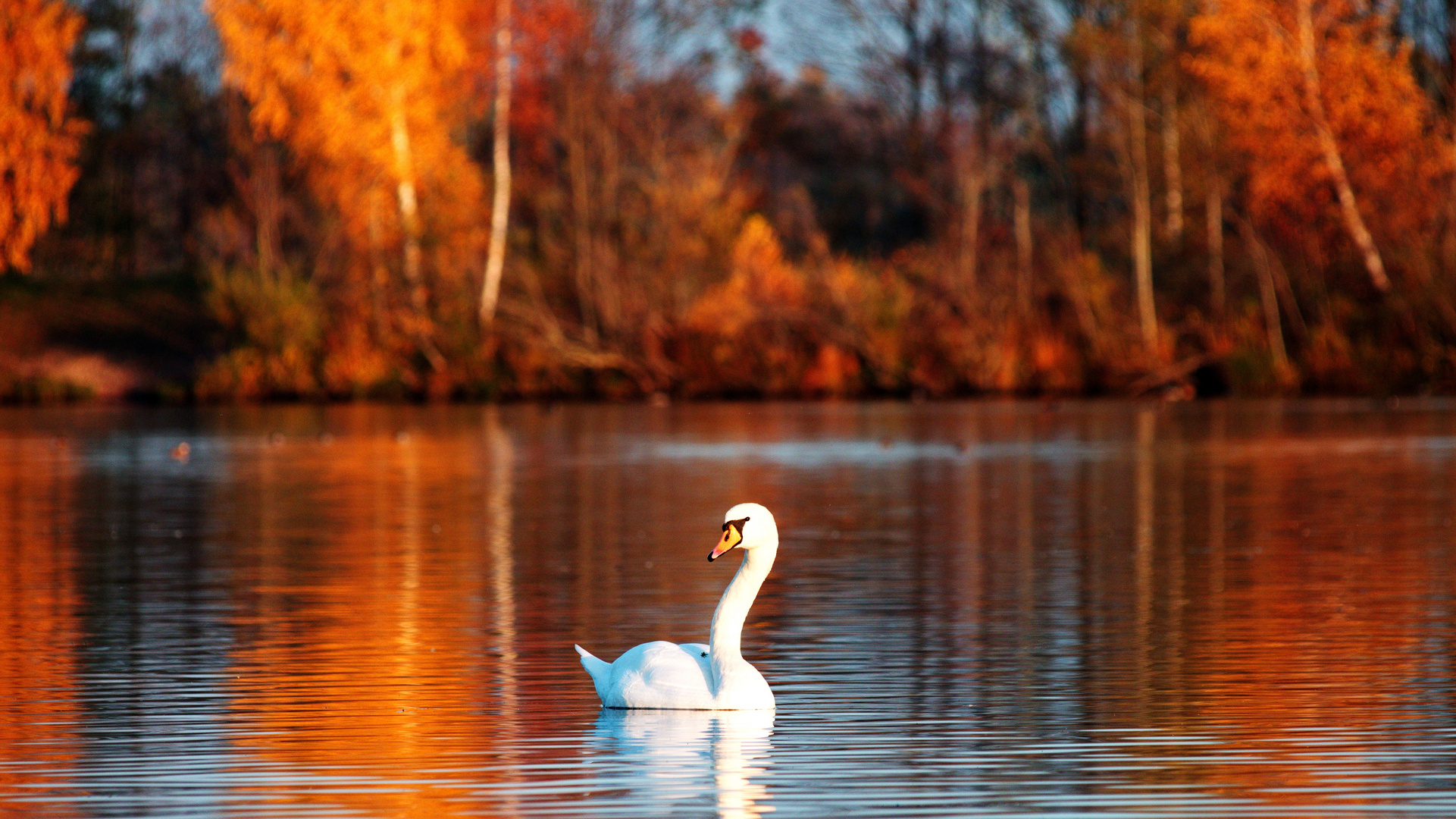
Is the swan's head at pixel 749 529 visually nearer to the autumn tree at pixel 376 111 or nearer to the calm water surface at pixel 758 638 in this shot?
the calm water surface at pixel 758 638

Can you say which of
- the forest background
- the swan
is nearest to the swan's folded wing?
the swan

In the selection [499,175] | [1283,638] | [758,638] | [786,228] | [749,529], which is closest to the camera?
[749,529]

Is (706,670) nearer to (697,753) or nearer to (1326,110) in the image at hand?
(697,753)

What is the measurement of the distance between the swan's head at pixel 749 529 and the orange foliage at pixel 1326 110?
3424 centimetres

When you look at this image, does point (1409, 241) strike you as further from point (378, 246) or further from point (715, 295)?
point (378, 246)

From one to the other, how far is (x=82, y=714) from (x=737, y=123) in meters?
41.9

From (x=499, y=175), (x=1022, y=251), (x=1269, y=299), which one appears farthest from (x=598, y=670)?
(x=499, y=175)

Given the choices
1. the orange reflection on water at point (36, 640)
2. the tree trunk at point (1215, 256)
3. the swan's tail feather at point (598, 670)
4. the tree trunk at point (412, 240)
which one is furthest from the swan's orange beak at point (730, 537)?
the tree trunk at point (412, 240)

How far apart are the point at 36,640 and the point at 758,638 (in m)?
4.09

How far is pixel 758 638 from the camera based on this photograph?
12.7 meters

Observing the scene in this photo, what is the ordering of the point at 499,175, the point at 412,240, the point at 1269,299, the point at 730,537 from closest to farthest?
the point at 730,537 < the point at 1269,299 < the point at 412,240 < the point at 499,175

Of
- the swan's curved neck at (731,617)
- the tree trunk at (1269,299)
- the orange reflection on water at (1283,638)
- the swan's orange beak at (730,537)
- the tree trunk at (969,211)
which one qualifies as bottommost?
the orange reflection on water at (1283,638)

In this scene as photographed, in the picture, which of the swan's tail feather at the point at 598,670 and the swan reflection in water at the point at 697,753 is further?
the swan's tail feather at the point at 598,670

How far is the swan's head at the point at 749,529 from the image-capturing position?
1032cm
